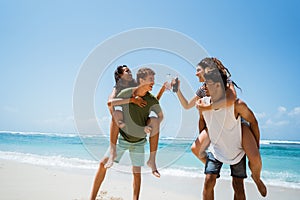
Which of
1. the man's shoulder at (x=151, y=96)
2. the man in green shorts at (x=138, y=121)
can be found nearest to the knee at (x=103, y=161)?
the man in green shorts at (x=138, y=121)

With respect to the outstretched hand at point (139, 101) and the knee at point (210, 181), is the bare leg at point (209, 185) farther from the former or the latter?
the outstretched hand at point (139, 101)

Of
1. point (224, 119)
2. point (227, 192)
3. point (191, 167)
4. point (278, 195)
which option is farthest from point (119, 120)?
point (191, 167)

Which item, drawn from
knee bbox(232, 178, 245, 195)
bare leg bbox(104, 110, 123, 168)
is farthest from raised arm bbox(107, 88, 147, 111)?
knee bbox(232, 178, 245, 195)

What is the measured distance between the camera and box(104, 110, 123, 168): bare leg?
346 centimetres

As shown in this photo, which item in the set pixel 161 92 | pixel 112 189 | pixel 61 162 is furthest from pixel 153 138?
pixel 61 162

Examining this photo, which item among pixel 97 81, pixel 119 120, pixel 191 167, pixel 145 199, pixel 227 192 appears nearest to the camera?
pixel 119 120

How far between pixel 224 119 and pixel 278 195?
384cm

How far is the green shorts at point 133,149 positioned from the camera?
3.59 m

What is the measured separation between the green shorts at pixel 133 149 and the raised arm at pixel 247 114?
127cm

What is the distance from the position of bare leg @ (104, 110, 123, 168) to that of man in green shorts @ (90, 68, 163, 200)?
63 mm

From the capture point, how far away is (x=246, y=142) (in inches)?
116

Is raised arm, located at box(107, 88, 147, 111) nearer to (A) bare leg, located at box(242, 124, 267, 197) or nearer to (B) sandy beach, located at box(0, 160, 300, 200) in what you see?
(A) bare leg, located at box(242, 124, 267, 197)

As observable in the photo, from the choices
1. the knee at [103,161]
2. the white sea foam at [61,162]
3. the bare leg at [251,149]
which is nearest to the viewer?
the bare leg at [251,149]

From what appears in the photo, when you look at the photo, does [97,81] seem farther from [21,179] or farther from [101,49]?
[21,179]
